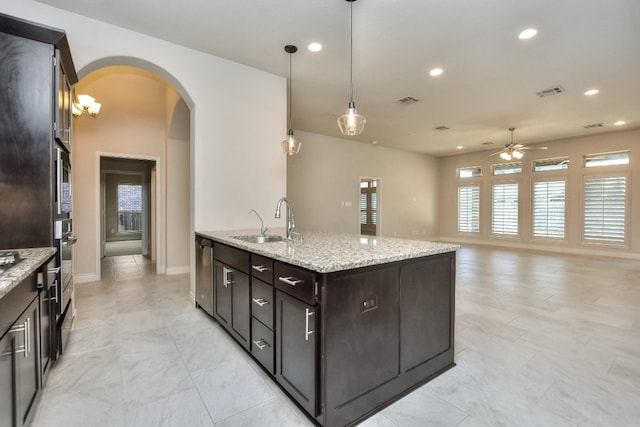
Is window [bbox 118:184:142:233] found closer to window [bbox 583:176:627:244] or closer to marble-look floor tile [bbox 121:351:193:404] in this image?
marble-look floor tile [bbox 121:351:193:404]

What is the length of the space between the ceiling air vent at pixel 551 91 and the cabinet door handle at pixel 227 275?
17.3 ft

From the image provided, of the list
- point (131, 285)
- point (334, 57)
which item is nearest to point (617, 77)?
point (334, 57)

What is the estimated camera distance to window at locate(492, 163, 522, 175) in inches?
349

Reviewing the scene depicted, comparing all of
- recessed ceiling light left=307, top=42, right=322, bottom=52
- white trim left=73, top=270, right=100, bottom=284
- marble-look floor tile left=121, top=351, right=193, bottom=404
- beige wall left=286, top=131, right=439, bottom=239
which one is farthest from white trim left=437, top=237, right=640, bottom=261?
white trim left=73, top=270, right=100, bottom=284

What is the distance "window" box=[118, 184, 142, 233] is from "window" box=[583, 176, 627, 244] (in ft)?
42.6

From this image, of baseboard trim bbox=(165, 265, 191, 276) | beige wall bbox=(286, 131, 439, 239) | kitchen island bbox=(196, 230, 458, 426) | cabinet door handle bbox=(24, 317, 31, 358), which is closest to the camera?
cabinet door handle bbox=(24, 317, 31, 358)

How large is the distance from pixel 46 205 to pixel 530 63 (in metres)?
5.13

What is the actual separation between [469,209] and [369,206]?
3.31 m

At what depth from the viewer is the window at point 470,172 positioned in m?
9.78

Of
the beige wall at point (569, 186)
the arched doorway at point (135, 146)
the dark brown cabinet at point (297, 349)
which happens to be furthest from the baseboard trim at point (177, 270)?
the beige wall at point (569, 186)

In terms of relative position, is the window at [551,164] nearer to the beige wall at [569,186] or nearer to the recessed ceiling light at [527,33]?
the beige wall at [569,186]

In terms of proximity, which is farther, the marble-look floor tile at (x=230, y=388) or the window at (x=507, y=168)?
the window at (x=507, y=168)

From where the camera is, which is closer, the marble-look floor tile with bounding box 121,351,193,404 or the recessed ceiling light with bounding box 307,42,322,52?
the marble-look floor tile with bounding box 121,351,193,404

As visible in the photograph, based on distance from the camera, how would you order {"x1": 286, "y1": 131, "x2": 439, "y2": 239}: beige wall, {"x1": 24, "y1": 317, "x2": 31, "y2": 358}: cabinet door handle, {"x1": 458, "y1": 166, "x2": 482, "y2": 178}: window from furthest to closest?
{"x1": 458, "y1": 166, "x2": 482, "y2": 178}: window, {"x1": 286, "y1": 131, "x2": 439, "y2": 239}: beige wall, {"x1": 24, "y1": 317, "x2": 31, "y2": 358}: cabinet door handle
